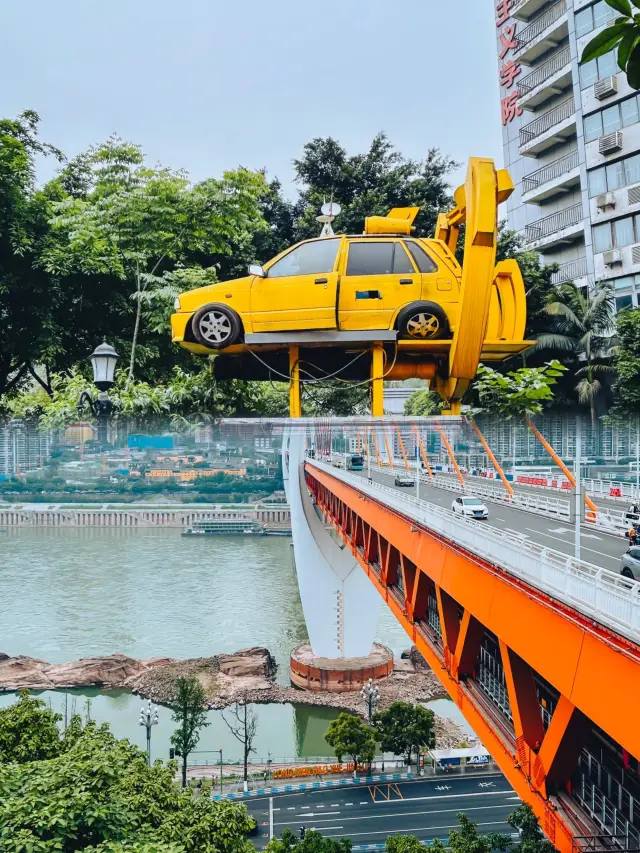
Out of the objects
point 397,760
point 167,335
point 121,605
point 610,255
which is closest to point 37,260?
point 167,335

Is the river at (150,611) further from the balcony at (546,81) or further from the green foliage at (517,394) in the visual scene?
the balcony at (546,81)

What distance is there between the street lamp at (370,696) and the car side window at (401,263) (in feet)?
76.2

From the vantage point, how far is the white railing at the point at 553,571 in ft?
14.7

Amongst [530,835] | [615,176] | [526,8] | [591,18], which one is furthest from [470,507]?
[526,8]

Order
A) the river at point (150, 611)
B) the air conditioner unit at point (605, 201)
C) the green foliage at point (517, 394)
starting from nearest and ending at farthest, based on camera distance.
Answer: the green foliage at point (517, 394), the air conditioner unit at point (605, 201), the river at point (150, 611)

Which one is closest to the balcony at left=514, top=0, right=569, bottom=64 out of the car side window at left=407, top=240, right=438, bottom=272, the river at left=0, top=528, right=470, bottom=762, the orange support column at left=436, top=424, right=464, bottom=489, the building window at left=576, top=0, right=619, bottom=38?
the building window at left=576, top=0, right=619, bottom=38

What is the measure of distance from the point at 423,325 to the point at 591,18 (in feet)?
70.6

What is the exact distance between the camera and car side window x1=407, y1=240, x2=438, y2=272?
8.88 m

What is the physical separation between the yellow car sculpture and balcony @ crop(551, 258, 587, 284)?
1759 cm

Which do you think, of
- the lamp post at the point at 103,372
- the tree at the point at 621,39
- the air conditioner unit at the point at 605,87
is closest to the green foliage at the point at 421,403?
the lamp post at the point at 103,372

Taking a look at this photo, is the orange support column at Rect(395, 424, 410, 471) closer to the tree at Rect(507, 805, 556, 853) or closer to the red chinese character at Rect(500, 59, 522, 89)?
the tree at Rect(507, 805, 556, 853)

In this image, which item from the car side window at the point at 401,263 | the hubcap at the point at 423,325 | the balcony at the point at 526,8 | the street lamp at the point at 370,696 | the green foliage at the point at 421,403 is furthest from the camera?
the street lamp at the point at 370,696

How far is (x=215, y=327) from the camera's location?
911 cm

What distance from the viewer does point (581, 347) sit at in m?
14.1
